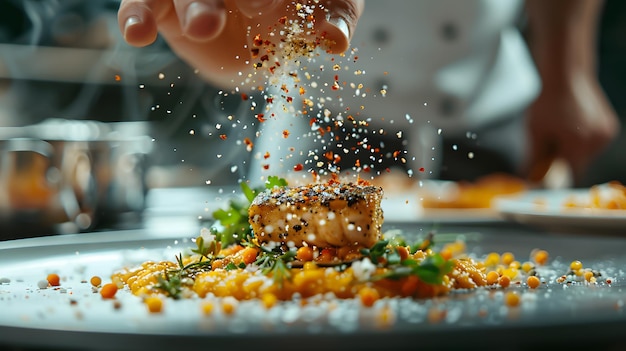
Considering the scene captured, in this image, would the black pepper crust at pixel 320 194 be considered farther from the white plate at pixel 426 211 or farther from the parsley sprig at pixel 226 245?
the white plate at pixel 426 211

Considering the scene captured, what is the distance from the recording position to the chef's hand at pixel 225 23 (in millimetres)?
1355

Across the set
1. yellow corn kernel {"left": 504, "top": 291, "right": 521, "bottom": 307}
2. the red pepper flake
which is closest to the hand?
the red pepper flake

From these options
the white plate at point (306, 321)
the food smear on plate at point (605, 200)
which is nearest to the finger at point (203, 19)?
the white plate at point (306, 321)

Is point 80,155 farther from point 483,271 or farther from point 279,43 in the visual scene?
point 483,271

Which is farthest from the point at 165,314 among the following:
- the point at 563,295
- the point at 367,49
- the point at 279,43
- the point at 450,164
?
the point at 450,164

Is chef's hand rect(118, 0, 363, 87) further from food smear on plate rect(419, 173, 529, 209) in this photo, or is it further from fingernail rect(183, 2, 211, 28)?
food smear on plate rect(419, 173, 529, 209)

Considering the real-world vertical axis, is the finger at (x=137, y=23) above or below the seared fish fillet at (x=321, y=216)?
above

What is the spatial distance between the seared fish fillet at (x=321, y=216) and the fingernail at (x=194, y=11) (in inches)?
15.3

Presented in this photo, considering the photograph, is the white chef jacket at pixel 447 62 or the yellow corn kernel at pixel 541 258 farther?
the white chef jacket at pixel 447 62

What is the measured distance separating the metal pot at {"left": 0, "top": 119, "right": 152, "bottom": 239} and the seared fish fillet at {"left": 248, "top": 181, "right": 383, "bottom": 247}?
1.75 m

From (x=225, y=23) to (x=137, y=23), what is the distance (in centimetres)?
24

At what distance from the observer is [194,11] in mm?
1355

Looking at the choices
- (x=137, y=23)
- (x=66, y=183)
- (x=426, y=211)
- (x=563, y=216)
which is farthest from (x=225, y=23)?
(x=66, y=183)

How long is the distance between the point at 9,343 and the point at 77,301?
0.30 m
